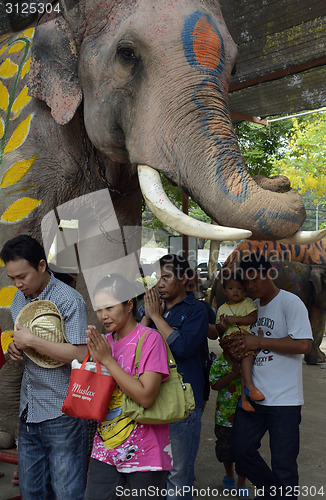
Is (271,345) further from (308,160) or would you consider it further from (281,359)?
(308,160)

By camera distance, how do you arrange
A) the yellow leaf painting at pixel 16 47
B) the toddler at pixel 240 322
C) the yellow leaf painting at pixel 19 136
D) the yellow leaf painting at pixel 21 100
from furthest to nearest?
the yellow leaf painting at pixel 16 47 < the yellow leaf painting at pixel 21 100 < the yellow leaf painting at pixel 19 136 < the toddler at pixel 240 322

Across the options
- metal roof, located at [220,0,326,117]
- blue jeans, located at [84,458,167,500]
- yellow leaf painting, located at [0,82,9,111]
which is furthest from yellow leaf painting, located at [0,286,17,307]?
metal roof, located at [220,0,326,117]

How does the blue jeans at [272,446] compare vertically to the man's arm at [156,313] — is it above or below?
below

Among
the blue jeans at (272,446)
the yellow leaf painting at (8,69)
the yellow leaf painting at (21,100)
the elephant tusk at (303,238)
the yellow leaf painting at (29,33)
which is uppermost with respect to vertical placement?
the yellow leaf painting at (29,33)

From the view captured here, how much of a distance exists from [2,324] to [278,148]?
14.4 metres

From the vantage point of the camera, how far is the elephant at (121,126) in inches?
109

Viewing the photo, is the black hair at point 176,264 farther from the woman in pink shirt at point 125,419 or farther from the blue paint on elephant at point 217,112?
the woman in pink shirt at point 125,419

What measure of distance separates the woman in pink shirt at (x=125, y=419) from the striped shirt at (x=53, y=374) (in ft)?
0.62

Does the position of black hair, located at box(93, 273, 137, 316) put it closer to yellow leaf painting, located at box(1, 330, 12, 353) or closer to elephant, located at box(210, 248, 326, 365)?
yellow leaf painting, located at box(1, 330, 12, 353)

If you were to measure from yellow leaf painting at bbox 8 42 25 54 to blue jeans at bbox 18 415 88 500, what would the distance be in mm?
2945

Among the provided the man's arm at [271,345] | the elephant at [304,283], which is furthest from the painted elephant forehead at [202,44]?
the elephant at [304,283]

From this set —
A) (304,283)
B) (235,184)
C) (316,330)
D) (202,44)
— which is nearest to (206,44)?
(202,44)

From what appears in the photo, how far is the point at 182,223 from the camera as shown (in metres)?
2.70

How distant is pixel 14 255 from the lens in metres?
2.57
